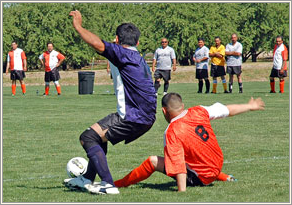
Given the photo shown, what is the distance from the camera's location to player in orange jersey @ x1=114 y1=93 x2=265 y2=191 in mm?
7340

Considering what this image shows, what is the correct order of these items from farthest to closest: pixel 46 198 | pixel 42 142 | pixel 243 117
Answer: pixel 243 117 → pixel 42 142 → pixel 46 198

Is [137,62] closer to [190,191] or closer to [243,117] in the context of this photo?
[190,191]

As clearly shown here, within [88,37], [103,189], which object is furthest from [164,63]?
[88,37]

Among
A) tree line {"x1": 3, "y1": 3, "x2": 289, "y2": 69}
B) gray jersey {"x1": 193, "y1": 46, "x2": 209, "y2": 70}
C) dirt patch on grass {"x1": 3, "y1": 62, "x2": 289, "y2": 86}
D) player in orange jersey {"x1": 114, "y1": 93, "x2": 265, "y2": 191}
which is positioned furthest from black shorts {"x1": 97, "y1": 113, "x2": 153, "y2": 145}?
tree line {"x1": 3, "y1": 3, "x2": 289, "y2": 69}

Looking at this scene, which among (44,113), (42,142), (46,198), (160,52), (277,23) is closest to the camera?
(46,198)

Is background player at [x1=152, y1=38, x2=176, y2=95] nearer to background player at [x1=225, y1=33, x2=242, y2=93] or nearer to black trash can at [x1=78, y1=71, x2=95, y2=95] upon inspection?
→ background player at [x1=225, y1=33, x2=242, y2=93]

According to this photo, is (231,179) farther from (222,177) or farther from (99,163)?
A: (99,163)

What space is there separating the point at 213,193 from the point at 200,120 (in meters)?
0.83

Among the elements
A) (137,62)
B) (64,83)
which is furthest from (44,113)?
(64,83)

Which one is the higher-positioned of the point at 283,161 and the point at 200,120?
the point at 200,120

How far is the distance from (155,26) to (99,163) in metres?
65.9

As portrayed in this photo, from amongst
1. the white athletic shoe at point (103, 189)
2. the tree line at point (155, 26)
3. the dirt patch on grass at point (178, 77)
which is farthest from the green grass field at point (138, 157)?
the tree line at point (155, 26)

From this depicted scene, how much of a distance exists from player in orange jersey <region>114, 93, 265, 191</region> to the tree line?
190 ft

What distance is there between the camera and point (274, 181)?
7.84 metres
